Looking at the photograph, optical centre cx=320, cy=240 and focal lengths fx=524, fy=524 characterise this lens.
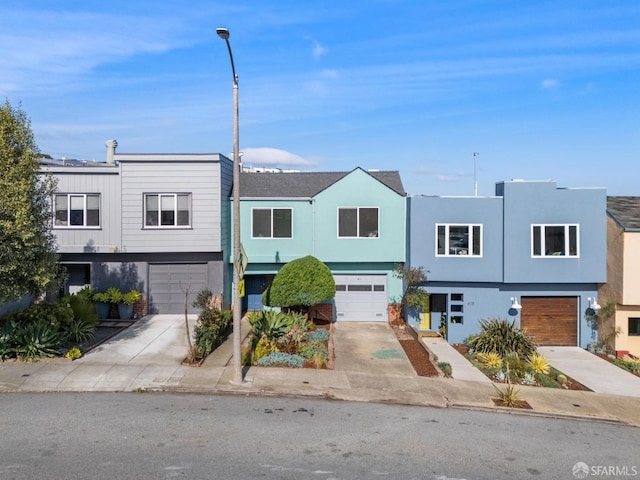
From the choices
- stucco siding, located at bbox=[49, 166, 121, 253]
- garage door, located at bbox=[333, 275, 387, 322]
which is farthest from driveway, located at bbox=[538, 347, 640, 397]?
stucco siding, located at bbox=[49, 166, 121, 253]

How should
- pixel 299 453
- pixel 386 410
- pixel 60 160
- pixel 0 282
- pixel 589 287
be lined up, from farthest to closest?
pixel 60 160
pixel 589 287
pixel 0 282
pixel 386 410
pixel 299 453

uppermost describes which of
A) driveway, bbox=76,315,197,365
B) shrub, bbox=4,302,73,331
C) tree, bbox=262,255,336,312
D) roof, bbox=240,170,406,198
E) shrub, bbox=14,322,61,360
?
roof, bbox=240,170,406,198

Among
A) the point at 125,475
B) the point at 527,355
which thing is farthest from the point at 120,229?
the point at 527,355

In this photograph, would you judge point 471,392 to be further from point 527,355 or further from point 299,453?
point 299,453

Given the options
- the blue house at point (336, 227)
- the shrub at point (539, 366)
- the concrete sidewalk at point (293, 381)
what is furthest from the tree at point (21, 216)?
the shrub at point (539, 366)

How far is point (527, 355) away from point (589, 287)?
5190 millimetres

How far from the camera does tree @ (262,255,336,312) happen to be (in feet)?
64.3

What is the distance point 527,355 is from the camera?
18.2 meters

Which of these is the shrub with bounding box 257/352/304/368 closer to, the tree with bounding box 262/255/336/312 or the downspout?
the tree with bounding box 262/255/336/312

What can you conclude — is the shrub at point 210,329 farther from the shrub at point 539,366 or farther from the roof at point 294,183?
the shrub at point 539,366

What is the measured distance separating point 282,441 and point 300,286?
1000 cm

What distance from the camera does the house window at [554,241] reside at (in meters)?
20.7

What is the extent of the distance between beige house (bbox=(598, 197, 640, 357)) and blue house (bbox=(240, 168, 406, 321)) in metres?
8.02

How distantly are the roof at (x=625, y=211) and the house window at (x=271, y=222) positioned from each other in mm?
12930
